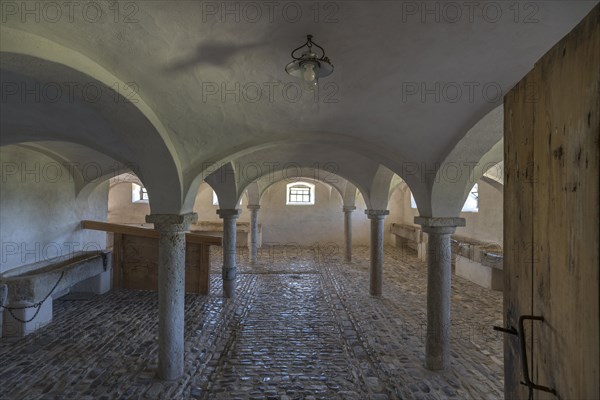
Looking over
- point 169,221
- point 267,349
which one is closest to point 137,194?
point 169,221

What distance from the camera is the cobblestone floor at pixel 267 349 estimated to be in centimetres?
529

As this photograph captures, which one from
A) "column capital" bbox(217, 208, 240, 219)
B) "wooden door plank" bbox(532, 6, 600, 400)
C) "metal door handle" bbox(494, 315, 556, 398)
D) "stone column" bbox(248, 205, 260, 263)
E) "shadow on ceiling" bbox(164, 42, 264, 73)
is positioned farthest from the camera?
"stone column" bbox(248, 205, 260, 263)

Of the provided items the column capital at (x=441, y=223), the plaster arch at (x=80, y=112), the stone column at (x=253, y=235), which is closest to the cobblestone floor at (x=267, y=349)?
the column capital at (x=441, y=223)

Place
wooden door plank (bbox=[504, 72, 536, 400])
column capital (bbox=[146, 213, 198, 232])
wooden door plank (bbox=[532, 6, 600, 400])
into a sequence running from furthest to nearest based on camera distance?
1. column capital (bbox=[146, 213, 198, 232])
2. wooden door plank (bbox=[504, 72, 536, 400])
3. wooden door plank (bbox=[532, 6, 600, 400])

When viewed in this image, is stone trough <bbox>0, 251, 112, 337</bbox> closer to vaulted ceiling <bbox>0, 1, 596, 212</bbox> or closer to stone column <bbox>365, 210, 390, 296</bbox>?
vaulted ceiling <bbox>0, 1, 596, 212</bbox>

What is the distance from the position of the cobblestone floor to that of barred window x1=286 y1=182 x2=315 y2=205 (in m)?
10.6

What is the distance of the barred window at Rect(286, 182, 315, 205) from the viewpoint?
21.3m

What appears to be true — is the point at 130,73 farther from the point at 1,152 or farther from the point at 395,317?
the point at 395,317

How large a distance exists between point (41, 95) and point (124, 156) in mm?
2317

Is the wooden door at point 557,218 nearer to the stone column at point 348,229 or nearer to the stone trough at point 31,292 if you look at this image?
the stone trough at point 31,292

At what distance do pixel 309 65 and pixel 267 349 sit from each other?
213 inches

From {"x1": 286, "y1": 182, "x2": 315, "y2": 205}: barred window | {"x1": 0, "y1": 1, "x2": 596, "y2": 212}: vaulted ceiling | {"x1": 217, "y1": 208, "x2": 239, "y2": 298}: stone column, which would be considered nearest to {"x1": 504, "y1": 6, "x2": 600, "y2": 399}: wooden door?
{"x1": 0, "y1": 1, "x2": 596, "y2": 212}: vaulted ceiling

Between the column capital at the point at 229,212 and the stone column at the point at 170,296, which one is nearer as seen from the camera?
the stone column at the point at 170,296

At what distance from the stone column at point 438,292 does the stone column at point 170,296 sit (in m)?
4.24
